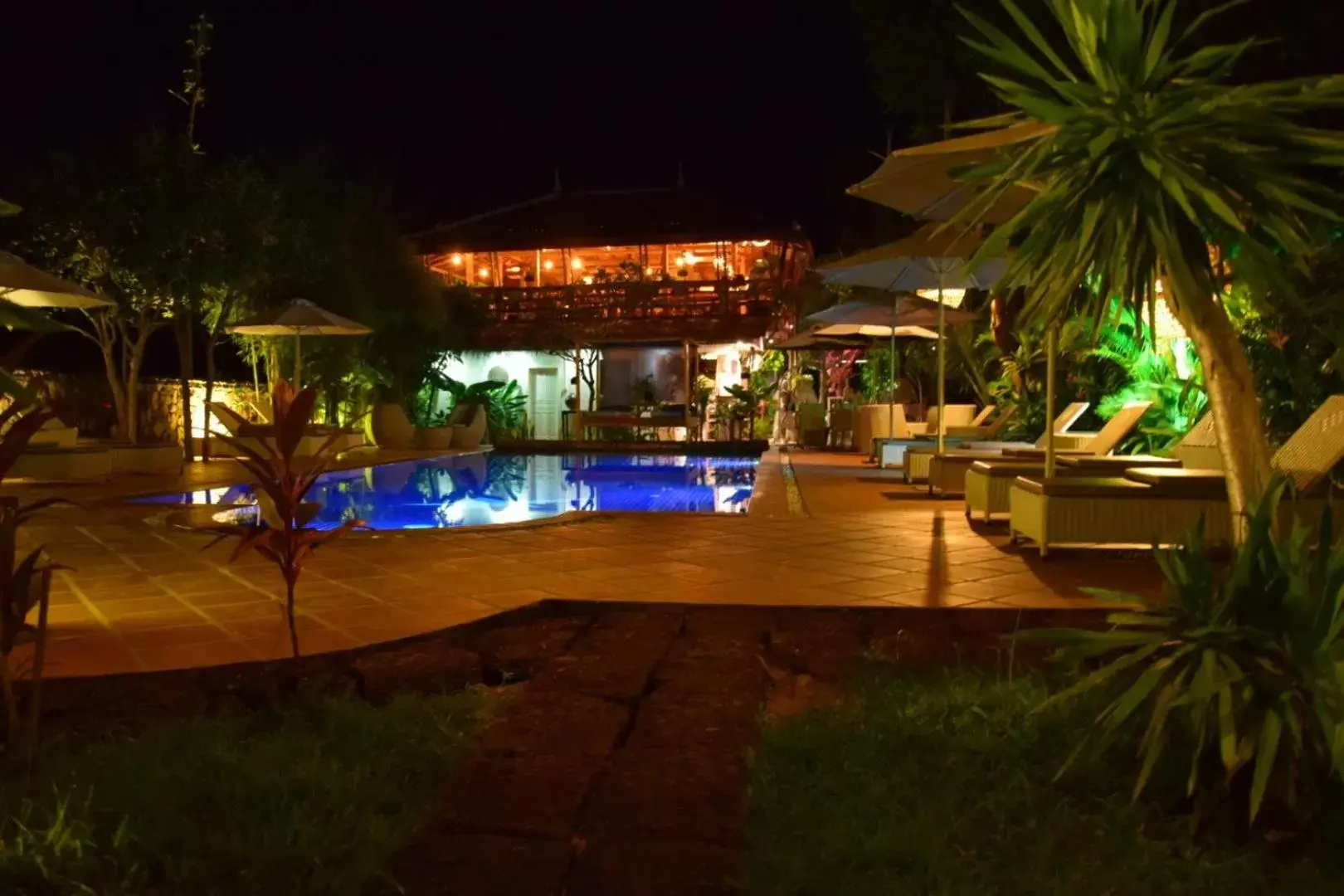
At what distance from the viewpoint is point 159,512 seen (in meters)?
7.00

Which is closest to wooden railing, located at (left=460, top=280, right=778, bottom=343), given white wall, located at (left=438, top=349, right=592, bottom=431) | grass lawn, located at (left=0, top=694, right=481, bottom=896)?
white wall, located at (left=438, top=349, right=592, bottom=431)

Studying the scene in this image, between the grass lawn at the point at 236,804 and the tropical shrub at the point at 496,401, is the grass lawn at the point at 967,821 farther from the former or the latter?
the tropical shrub at the point at 496,401

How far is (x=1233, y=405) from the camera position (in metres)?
2.72

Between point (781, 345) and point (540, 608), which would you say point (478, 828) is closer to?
point (540, 608)

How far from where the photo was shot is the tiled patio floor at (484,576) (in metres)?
3.60

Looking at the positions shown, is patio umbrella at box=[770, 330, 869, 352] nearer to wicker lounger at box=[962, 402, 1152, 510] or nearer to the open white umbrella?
the open white umbrella

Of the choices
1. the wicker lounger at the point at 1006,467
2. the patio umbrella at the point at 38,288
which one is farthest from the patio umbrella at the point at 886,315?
the patio umbrella at the point at 38,288

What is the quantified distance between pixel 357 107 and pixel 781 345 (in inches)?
899

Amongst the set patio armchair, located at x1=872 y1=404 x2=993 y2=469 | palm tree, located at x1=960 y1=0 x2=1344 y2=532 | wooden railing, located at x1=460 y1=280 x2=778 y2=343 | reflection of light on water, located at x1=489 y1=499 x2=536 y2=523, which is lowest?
reflection of light on water, located at x1=489 y1=499 x2=536 y2=523

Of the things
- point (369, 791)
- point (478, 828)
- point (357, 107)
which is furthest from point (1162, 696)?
point (357, 107)

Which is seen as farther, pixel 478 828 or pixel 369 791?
pixel 369 791

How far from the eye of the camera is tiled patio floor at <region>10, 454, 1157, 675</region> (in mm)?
3602

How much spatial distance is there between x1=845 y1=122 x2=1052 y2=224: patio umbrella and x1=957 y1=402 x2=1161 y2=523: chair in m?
1.57

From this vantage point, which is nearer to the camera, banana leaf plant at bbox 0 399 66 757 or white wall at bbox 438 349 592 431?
banana leaf plant at bbox 0 399 66 757
